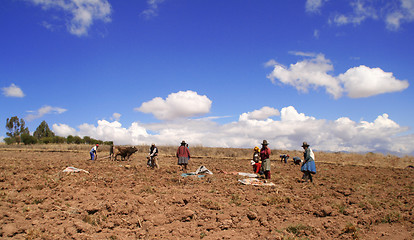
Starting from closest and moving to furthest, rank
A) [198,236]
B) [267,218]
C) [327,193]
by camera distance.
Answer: [198,236] < [267,218] < [327,193]

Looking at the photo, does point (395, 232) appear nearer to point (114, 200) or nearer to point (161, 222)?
point (161, 222)

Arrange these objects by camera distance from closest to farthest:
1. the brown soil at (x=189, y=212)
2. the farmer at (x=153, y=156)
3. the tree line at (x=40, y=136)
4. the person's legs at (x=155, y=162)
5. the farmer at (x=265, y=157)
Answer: the brown soil at (x=189, y=212)
the farmer at (x=265, y=157)
the farmer at (x=153, y=156)
the person's legs at (x=155, y=162)
the tree line at (x=40, y=136)

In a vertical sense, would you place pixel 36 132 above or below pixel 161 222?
above

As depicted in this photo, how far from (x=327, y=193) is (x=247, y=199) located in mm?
3048

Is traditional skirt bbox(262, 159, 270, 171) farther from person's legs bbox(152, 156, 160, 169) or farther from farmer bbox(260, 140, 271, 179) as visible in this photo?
person's legs bbox(152, 156, 160, 169)

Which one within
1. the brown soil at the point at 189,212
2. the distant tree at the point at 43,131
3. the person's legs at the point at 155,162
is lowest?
the brown soil at the point at 189,212

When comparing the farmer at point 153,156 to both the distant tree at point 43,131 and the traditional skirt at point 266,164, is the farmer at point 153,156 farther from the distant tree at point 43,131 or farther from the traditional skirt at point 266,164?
the distant tree at point 43,131

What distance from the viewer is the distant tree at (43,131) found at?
67.4 meters

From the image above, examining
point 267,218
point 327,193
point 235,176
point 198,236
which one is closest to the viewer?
point 198,236

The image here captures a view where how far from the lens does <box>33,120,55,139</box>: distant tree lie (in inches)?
2655

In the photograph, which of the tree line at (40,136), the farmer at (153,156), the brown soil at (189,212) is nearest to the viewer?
the brown soil at (189,212)

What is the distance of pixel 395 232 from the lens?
586cm

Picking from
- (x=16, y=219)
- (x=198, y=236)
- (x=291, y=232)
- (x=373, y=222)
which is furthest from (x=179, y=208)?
(x=373, y=222)

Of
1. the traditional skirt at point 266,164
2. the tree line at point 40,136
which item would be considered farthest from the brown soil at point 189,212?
the tree line at point 40,136
